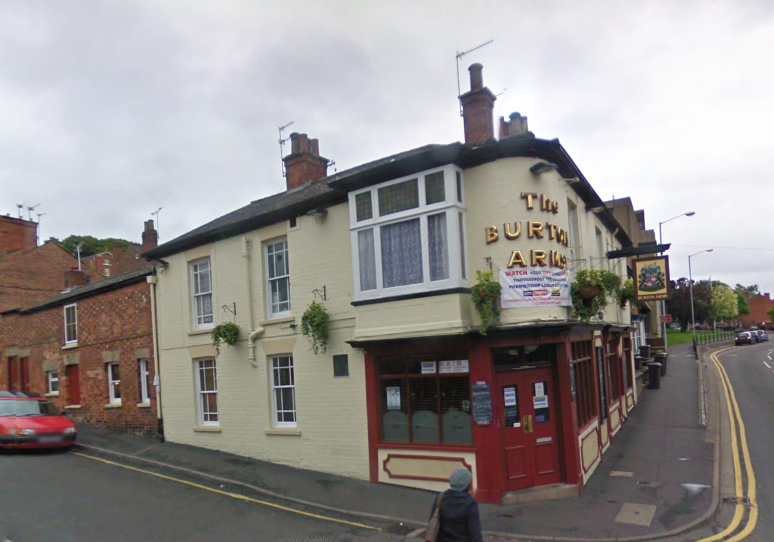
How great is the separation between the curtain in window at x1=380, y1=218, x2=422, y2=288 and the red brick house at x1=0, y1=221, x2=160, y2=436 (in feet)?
28.6

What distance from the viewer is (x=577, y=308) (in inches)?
444

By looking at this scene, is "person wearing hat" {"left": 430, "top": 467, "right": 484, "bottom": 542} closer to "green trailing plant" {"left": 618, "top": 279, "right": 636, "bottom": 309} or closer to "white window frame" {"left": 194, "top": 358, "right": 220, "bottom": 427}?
"white window frame" {"left": 194, "top": 358, "right": 220, "bottom": 427}

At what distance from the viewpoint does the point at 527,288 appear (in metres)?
10.6

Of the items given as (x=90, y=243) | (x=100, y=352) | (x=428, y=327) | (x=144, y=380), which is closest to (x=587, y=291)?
(x=428, y=327)

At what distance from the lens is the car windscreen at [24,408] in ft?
53.2

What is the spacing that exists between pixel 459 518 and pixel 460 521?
31mm

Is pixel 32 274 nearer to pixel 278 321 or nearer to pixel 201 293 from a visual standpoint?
pixel 201 293

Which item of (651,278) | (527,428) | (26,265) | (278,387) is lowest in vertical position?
(527,428)

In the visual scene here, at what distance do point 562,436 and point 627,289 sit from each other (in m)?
5.91

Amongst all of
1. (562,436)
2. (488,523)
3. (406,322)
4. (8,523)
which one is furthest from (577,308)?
(8,523)

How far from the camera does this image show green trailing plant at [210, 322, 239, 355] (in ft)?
47.3

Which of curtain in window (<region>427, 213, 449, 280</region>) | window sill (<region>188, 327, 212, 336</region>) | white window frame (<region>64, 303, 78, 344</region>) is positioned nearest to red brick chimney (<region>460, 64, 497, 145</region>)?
curtain in window (<region>427, 213, 449, 280</region>)

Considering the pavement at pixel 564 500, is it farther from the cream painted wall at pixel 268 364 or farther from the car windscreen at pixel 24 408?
the car windscreen at pixel 24 408

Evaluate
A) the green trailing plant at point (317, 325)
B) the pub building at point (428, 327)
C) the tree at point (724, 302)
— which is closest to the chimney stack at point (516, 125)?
the pub building at point (428, 327)
